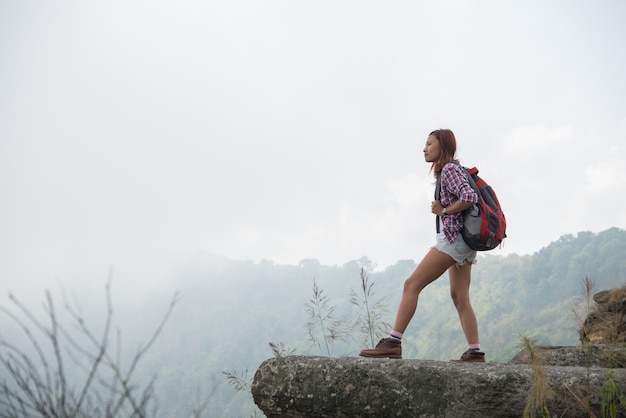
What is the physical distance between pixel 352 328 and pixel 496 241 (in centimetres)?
230

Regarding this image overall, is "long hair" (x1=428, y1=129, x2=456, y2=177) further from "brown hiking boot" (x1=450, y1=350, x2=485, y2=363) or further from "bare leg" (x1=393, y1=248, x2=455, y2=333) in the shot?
"brown hiking boot" (x1=450, y1=350, x2=485, y2=363)

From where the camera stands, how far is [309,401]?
2816mm

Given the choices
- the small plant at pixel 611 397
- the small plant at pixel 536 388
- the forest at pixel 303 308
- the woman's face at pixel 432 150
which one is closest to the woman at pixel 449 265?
the woman's face at pixel 432 150

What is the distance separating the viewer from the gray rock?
2.53m

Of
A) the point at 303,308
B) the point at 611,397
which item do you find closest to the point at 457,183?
the point at 611,397

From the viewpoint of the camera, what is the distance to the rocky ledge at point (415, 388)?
251 cm

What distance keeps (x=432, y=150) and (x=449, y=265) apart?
89cm

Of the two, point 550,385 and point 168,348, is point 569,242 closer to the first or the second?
point 168,348

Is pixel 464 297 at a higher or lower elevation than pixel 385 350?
higher

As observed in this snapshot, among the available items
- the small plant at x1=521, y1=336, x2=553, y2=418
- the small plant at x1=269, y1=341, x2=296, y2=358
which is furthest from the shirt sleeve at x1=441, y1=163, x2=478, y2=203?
the small plant at x1=269, y1=341, x2=296, y2=358

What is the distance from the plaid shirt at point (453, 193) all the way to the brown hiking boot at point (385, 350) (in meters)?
0.81

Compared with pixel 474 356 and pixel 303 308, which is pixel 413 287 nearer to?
pixel 474 356

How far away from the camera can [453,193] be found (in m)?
3.68

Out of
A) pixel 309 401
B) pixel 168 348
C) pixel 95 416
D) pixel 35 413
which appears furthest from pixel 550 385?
pixel 168 348
